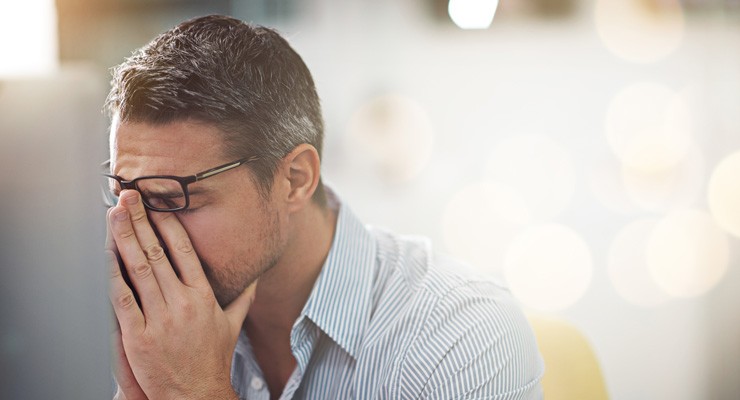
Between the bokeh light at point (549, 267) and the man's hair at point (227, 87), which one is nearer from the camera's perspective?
the man's hair at point (227, 87)

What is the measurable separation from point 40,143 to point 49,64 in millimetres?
67

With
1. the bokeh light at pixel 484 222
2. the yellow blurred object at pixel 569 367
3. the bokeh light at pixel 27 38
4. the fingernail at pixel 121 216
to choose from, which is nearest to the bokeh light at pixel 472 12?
the bokeh light at pixel 484 222

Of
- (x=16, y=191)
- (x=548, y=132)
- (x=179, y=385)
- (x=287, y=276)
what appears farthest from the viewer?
(x=548, y=132)

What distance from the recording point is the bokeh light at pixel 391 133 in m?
2.41

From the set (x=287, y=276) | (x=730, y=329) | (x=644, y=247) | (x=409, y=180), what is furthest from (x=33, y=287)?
(x=730, y=329)

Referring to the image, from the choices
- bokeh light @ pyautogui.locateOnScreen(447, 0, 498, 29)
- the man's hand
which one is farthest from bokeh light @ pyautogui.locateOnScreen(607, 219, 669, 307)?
the man's hand

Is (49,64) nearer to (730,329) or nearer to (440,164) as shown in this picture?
(440,164)

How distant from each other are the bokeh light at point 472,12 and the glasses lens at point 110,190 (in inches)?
44.0

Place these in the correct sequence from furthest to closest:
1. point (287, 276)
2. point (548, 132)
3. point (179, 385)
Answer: point (548, 132)
point (287, 276)
point (179, 385)

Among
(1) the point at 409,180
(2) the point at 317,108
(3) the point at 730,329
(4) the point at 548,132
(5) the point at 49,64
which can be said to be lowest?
(3) the point at 730,329

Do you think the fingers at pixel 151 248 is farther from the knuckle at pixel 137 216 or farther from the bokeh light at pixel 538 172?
the bokeh light at pixel 538 172

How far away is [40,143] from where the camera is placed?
0.34 m

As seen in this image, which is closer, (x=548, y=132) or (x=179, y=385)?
(x=179, y=385)

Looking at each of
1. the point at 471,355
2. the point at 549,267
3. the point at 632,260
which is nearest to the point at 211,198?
the point at 471,355
